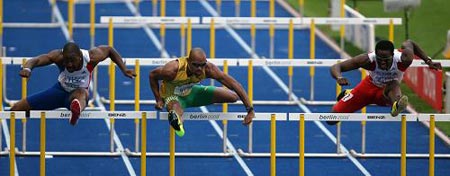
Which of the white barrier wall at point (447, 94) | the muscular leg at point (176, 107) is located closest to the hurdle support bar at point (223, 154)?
the white barrier wall at point (447, 94)

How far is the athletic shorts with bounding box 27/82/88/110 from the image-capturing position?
63.8 ft

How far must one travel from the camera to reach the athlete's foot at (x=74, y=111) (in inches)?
715

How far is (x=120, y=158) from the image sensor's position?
22.4 meters

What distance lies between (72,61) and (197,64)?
4.96 feet

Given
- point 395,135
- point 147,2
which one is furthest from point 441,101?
point 147,2

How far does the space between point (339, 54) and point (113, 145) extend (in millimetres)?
8546

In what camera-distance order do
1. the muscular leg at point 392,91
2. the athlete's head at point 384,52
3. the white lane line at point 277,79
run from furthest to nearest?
the white lane line at point 277,79
the muscular leg at point 392,91
the athlete's head at point 384,52

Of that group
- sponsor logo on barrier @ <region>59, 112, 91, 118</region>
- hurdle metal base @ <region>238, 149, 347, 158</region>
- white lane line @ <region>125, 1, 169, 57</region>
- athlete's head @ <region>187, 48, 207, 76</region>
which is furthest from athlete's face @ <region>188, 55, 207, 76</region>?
white lane line @ <region>125, 1, 169, 57</region>

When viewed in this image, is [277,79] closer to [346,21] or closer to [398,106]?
[346,21]

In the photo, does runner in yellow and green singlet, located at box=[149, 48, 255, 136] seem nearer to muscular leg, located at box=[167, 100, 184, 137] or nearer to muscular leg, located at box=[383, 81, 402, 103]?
muscular leg, located at box=[167, 100, 184, 137]

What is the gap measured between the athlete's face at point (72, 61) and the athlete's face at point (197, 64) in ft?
4.41

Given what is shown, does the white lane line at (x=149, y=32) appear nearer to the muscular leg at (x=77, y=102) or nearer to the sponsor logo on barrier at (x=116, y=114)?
the muscular leg at (x=77, y=102)

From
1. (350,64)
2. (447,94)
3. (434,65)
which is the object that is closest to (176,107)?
(350,64)

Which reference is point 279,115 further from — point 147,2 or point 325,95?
point 147,2
